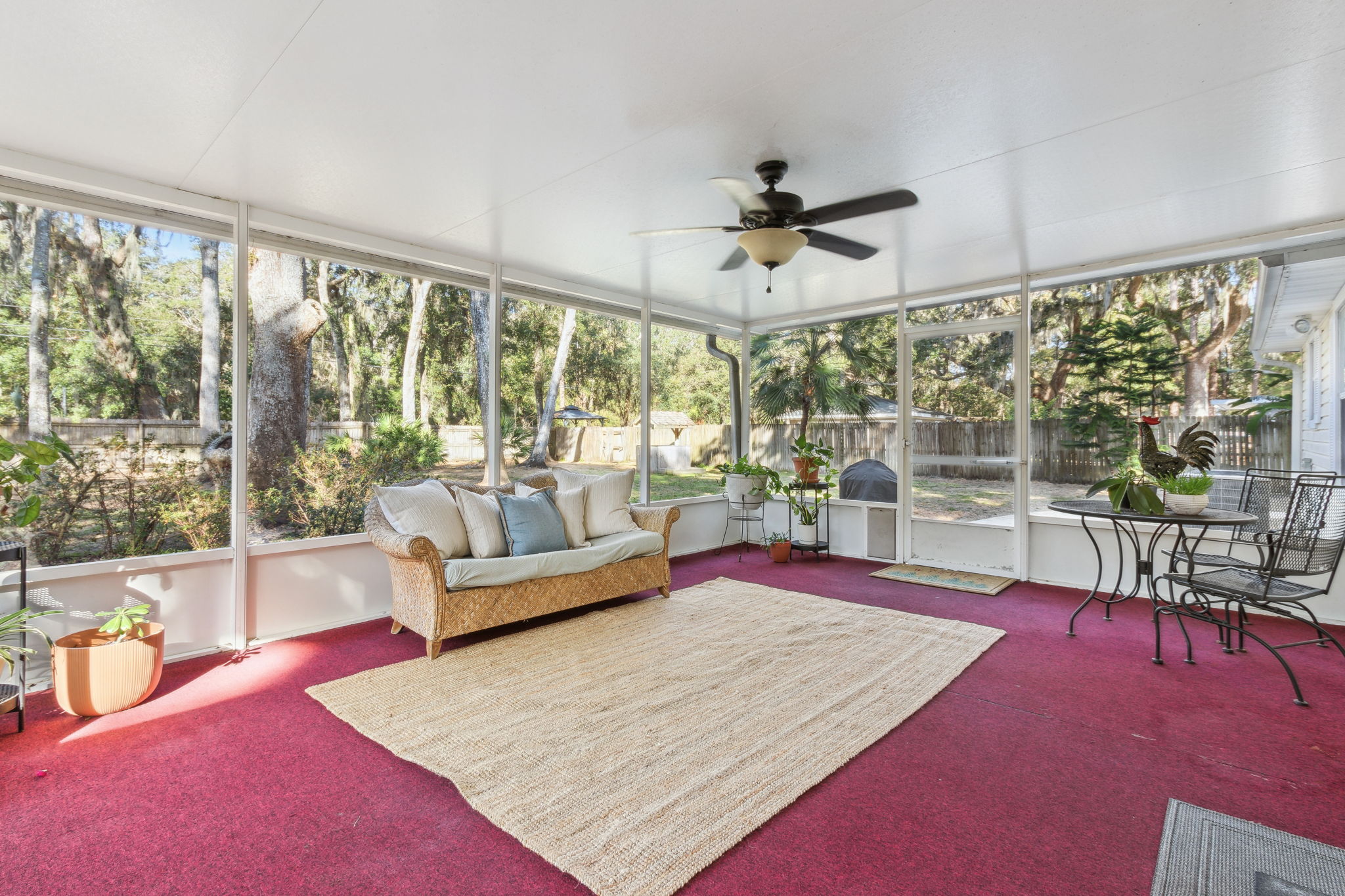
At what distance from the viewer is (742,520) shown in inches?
259

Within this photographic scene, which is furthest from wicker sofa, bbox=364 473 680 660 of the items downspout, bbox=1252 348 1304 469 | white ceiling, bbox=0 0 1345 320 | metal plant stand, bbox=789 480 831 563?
downspout, bbox=1252 348 1304 469

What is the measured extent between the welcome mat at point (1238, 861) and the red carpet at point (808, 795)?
0.06 meters

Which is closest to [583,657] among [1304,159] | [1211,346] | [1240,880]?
[1240,880]

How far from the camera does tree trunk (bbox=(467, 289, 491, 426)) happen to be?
15.3ft

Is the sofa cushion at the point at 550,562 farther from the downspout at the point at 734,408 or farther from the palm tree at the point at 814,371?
the palm tree at the point at 814,371

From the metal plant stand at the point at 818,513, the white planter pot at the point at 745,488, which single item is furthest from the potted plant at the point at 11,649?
the metal plant stand at the point at 818,513

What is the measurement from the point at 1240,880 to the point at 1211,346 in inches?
164

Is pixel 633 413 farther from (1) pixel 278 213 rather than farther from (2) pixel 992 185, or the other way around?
(2) pixel 992 185

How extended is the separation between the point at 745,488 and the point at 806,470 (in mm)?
641

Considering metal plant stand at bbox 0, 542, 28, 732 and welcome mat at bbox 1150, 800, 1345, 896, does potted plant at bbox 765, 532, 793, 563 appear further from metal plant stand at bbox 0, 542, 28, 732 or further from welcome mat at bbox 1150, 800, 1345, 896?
metal plant stand at bbox 0, 542, 28, 732

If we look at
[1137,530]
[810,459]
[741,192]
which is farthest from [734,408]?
[741,192]

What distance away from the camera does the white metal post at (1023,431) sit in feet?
16.5

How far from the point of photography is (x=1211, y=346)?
4.39m

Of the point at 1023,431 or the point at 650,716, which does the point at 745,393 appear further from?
the point at 650,716
